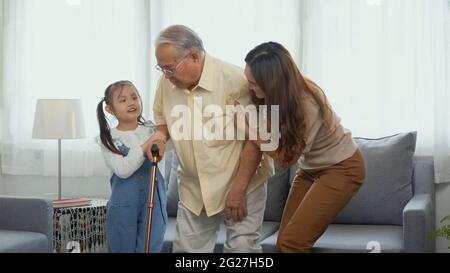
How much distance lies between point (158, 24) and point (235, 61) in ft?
1.89

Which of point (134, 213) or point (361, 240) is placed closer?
point (134, 213)

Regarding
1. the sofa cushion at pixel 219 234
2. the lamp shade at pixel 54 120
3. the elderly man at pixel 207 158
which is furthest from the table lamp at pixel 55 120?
the elderly man at pixel 207 158

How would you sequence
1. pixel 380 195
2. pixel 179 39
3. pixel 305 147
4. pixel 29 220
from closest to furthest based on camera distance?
pixel 179 39
pixel 305 147
pixel 29 220
pixel 380 195

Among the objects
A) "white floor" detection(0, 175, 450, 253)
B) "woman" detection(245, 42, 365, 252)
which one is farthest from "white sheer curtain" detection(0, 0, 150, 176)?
"woman" detection(245, 42, 365, 252)

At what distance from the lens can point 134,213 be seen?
8.60 ft

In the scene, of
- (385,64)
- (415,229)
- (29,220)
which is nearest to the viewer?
(415,229)

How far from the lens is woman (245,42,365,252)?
8.05 feet

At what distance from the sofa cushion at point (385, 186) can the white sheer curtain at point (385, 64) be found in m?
0.24

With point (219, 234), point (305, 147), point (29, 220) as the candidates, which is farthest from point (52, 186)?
point (305, 147)

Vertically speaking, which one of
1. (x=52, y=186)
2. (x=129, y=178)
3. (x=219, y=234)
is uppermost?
(x=129, y=178)

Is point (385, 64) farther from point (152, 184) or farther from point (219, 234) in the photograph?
point (152, 184)

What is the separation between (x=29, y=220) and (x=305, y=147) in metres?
1.68

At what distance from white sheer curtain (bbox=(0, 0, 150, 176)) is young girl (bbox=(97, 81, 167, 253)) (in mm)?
1847

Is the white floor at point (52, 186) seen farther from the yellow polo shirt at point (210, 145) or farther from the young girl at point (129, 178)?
the yellow polo shirt at point (210, 145)
